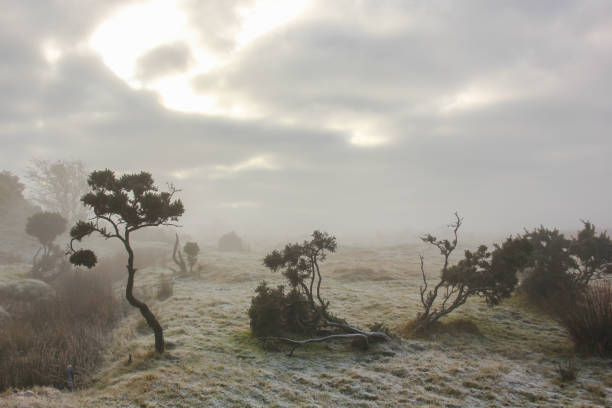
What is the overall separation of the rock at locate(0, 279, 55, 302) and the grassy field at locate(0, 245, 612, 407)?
694 centimetres

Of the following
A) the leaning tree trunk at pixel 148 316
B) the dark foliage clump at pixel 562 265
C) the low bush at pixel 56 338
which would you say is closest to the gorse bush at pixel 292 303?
the leaning tree trunk at pixel 148 316

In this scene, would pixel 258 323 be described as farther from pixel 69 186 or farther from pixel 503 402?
pixel 69 186

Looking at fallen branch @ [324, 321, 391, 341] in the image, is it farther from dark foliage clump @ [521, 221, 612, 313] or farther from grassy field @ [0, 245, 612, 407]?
dark foliage clump @ [521, 221, 612, 313]

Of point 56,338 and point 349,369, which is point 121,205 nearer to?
point 56,338

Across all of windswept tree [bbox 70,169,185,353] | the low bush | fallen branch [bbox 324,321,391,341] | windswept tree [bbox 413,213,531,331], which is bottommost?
the low bush

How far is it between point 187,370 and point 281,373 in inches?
121

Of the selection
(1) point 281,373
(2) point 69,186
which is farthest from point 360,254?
(2) point 69,186

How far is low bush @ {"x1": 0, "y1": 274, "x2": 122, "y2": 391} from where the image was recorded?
9.42 metres

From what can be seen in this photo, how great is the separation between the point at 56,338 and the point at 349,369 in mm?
11351

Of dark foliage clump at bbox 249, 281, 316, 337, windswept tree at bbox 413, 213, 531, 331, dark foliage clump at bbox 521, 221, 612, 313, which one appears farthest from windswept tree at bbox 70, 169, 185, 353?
dark foliage clump at bbox 521, 221, 612, 313

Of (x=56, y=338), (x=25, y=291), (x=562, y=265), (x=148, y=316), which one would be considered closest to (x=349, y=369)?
(x=148, y=316)

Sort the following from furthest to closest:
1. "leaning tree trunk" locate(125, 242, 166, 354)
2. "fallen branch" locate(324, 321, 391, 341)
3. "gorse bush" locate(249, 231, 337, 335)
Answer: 1. "gorse bush" locate(249, 231, 337, 335)
2. "fallen branch" locate(324, 321, 391, 341)
3. "leaning tree trunk" locate(125, 242, 166, 354)

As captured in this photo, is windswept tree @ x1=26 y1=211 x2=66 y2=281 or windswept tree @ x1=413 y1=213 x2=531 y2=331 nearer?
windswept tree @ x1=413 y1=213 x2=531 y2=331

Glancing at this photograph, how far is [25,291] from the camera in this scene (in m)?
19.0
